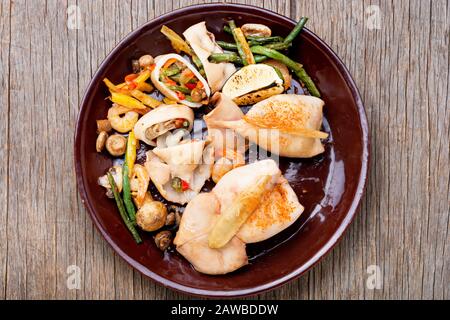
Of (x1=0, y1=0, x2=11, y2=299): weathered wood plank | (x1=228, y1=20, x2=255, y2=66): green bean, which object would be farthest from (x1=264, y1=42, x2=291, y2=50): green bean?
(x1=0, y1=0, x2=11, y2=299): weathered wood plank

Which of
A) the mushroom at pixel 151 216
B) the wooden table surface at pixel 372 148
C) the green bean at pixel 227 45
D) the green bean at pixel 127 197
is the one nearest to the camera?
the mushroom at pixel 151 216

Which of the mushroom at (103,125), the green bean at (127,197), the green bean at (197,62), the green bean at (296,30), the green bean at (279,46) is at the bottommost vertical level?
the green bean at (127,197)

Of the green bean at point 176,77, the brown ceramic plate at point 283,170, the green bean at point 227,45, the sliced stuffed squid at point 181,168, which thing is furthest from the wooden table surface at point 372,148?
the sliced stuffed squid at point 181,168

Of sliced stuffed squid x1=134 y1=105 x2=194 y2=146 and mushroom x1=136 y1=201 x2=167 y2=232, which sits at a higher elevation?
sliced stuffed squid x1=134 y1=105 x2=194 y2=146

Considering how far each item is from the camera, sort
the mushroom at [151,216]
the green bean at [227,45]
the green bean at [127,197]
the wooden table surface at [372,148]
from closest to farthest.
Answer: the mushroom at [151,216], the green bean at [127,197], the green bean at [227,45], the wooden table surface at [372,148]

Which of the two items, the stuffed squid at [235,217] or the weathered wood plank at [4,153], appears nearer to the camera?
the stuffed squid at [235,217]

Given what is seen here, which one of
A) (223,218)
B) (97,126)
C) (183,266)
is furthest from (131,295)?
(97,126)

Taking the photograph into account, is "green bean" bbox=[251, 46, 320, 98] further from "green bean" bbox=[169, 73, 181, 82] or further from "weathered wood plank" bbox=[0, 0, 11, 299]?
"weathered wood plank" bbox=[0, 0, 11, 299]

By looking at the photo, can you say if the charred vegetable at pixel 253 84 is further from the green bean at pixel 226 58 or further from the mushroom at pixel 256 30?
the mushroom at pixel 256 30
